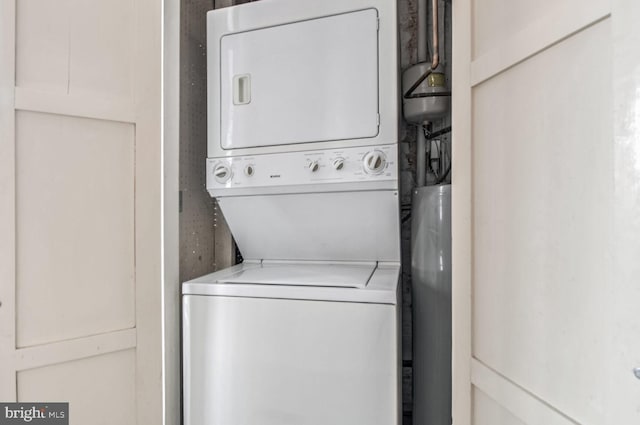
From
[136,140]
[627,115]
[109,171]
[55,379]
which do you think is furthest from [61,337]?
[627,115]

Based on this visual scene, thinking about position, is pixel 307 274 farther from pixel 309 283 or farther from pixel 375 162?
pixel 375 162

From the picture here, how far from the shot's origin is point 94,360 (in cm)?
117

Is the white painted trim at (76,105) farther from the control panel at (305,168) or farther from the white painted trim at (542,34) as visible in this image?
the white painted trim at (542,34)

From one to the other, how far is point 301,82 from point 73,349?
1.24 metres

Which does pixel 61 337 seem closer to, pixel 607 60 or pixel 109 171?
pixel 109 171

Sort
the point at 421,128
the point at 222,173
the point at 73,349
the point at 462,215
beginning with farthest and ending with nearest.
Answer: the point at 421,128
the point at 222,173
the point at 73,349
the point at 462,215

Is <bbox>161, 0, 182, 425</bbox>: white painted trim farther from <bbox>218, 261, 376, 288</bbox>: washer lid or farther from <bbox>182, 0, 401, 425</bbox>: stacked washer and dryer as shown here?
<bbox>218, 261, 376, 288</bbox>: washer lid

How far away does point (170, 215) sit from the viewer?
1360mm

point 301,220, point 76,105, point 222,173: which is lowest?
point 301,220

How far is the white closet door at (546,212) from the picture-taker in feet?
1.75

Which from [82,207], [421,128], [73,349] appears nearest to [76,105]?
[82,207]

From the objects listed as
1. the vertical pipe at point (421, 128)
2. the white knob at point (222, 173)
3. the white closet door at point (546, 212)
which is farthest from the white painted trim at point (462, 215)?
the white knob at point (222, 173)

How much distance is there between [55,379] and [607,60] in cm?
160

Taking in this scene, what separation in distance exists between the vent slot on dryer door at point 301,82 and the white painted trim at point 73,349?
0.84 m
